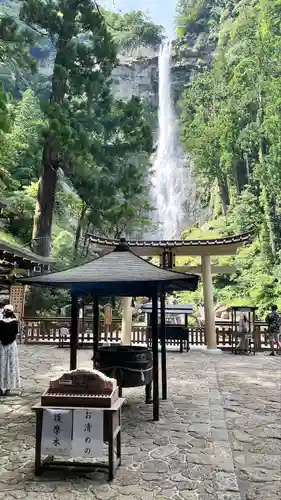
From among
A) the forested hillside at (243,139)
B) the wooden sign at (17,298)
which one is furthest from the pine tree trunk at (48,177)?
the forested hillside at (243,139)

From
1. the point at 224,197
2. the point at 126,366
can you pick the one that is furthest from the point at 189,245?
the point at 224,197

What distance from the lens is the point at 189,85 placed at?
138ft

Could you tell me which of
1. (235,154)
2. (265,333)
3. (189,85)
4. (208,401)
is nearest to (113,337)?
(265,333)

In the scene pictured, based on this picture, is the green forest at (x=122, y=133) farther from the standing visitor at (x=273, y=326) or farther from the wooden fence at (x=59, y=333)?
the standing visitor at (x=273, y=326)

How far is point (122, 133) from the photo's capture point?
21125 millimetres

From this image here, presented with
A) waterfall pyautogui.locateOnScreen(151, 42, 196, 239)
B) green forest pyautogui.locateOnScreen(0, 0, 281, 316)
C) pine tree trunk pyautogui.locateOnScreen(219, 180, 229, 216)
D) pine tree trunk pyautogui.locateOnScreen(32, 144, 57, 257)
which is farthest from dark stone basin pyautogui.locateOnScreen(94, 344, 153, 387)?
waterfall pyautogui.locateOnScreen(151, 42, 196, 239)

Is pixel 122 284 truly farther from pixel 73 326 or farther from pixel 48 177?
pixel 48 177

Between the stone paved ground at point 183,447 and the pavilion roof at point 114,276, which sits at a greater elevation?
the pavilion roof at point 114,276

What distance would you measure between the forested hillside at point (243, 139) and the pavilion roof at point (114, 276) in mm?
18303

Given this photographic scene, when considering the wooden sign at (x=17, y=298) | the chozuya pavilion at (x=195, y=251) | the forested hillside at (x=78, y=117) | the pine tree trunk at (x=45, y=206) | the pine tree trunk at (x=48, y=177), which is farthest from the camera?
the pine tree trunk at (x=45, y=206)

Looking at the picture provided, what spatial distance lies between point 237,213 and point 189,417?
26.1 metres

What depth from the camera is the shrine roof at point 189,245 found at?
1397cm

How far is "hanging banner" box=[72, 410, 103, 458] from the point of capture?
4164 millimetres

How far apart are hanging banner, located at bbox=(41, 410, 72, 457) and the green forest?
19.6 ft
